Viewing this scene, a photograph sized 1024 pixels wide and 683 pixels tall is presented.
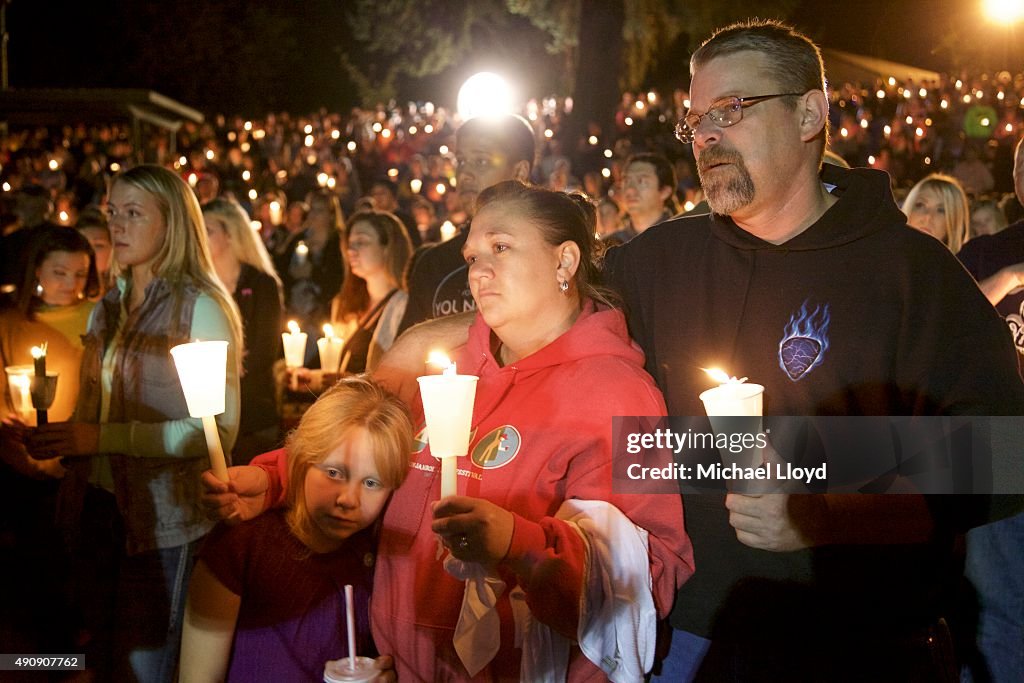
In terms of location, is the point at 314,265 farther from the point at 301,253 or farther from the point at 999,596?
the point at 999,596

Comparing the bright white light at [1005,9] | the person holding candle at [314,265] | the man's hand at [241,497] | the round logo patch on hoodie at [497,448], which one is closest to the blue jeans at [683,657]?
the round logo patch on hoodie at [497,448]

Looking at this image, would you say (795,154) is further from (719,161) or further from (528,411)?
(528,411)

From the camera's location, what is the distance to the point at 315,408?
8.51 ft

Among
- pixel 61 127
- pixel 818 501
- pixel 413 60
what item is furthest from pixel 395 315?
pixel 413 60

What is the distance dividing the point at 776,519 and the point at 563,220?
3.37 ft

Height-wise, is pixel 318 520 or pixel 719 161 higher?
pixel 719 161

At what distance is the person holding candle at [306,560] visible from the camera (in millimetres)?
2490

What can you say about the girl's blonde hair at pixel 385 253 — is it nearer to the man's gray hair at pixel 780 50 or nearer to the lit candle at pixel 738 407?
the man's gray hair at pixel 780 50

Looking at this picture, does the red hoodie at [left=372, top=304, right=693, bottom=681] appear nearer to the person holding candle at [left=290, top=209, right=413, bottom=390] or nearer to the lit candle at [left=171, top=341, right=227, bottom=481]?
the lit candle at [left=171, top=341, right=227, bottom=481]

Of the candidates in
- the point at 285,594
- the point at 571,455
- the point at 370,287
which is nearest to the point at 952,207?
the point at 370,287

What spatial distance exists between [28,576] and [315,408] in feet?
9.91

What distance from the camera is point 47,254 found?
4496mm

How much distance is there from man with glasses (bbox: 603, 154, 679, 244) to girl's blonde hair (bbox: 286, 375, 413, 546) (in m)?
4.13

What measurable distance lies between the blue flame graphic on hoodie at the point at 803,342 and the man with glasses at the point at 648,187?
4.21 meters
